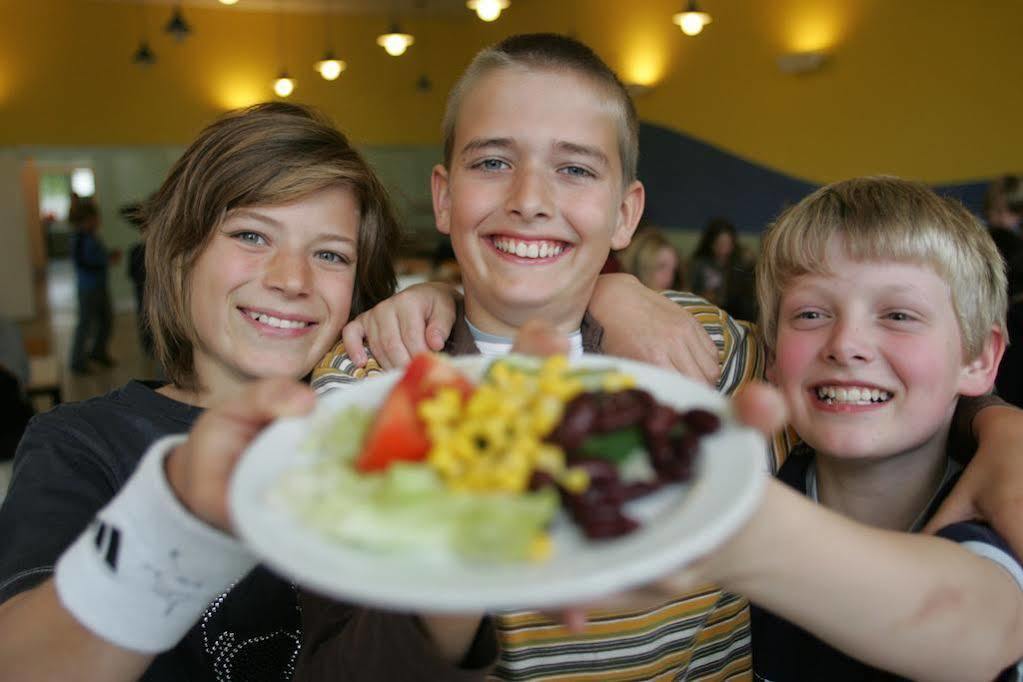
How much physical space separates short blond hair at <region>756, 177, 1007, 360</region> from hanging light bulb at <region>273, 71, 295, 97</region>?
9.72 meters

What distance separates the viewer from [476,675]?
0.93 meters

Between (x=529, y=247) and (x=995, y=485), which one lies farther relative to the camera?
(x=529, y=247)

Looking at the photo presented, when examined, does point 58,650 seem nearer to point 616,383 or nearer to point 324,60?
point 616,383

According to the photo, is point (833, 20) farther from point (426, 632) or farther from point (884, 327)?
point (426, 632)

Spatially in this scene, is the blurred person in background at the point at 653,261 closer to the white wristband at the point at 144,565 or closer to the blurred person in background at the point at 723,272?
the blurred person in background at the point at 723,272

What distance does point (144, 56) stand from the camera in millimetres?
→ 9234

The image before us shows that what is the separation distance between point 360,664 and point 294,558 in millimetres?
397

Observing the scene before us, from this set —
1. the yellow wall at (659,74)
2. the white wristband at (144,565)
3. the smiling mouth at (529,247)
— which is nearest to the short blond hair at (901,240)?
the smiling mouth at (529,247)

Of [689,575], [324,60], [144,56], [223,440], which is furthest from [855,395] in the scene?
[324,60]

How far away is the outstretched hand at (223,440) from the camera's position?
876mm

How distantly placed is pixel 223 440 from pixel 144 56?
9702 millimetres

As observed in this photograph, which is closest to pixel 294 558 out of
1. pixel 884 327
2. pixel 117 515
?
pixel 117 515

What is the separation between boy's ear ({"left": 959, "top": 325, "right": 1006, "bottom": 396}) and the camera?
138 cm

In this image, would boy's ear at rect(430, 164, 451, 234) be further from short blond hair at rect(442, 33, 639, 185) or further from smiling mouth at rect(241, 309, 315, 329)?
smiling mouth at rect(241, 309, 315, 329)
